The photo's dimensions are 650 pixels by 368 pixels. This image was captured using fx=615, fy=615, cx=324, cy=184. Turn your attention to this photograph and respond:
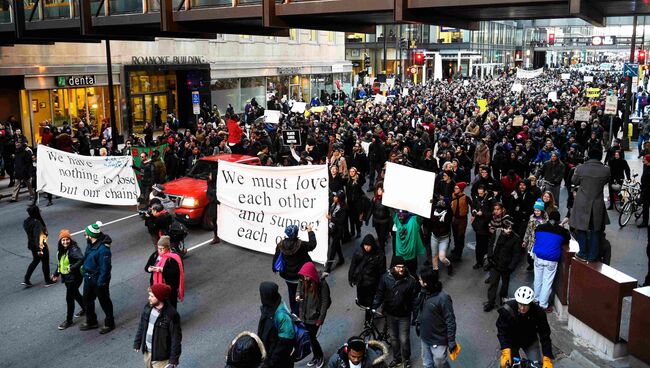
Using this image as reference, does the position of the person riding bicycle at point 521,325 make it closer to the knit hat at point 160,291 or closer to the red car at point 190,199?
the knit hat at point 160,291

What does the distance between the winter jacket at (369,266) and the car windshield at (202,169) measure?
7416 mm

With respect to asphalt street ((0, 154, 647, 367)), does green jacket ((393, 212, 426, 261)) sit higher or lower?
higher

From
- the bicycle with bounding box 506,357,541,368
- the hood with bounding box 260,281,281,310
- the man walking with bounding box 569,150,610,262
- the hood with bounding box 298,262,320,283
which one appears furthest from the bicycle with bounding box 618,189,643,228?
the hood with bounding box 260,281,281,310

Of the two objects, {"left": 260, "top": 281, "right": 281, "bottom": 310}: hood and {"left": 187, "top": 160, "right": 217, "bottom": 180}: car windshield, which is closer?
{"left": 260, "top": 281, "right": 281, "bottom": 310}: hood

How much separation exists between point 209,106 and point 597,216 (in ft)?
92.8

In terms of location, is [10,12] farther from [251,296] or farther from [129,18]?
[251,296]

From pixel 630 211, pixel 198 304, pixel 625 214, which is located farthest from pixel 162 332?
pixel 630 211

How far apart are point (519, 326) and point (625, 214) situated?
30.9 feet

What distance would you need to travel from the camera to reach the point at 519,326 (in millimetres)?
6320

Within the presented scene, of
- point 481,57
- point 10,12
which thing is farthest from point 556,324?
point 481,57

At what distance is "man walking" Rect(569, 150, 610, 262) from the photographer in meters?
10.3

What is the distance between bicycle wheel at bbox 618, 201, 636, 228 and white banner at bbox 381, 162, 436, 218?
632 centimetres

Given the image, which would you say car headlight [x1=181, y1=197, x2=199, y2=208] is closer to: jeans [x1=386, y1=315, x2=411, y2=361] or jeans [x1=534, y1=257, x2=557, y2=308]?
jeans [x1=386, y1=315, x2=411, y2=361]

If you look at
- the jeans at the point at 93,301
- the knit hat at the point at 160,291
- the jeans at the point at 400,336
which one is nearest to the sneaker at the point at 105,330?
the jeans at the point at 93,301
